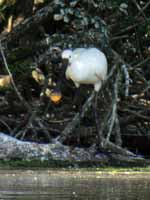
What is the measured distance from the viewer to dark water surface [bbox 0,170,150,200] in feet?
13.1

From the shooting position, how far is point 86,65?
6.59m

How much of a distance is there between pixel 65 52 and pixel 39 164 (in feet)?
3.64

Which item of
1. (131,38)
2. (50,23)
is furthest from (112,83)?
(50,23)

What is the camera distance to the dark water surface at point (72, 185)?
13.1 ft

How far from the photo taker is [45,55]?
712 cm

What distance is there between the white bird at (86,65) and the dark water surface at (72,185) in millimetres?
1402

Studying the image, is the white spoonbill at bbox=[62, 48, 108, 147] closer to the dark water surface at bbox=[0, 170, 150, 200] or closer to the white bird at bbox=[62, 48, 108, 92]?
the white bird at bbox=[62, 48, 108, 92]

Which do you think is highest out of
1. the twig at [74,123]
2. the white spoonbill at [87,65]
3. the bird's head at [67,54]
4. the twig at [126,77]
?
the bird's head at [67,54]

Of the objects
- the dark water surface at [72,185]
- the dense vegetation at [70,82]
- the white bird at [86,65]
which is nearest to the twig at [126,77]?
the dense vegetation at [70,82]

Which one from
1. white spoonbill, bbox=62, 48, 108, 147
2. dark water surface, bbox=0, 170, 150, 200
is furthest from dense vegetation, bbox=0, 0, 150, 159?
dark water surface, bbox=0, 170, 150, 200

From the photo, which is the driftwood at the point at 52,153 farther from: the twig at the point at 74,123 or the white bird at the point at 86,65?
the white bird at the point at 86,65

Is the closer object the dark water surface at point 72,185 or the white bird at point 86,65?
the dark water surface at point 72,185

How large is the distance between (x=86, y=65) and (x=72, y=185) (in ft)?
7.15

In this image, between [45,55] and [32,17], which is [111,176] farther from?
[32,17]
